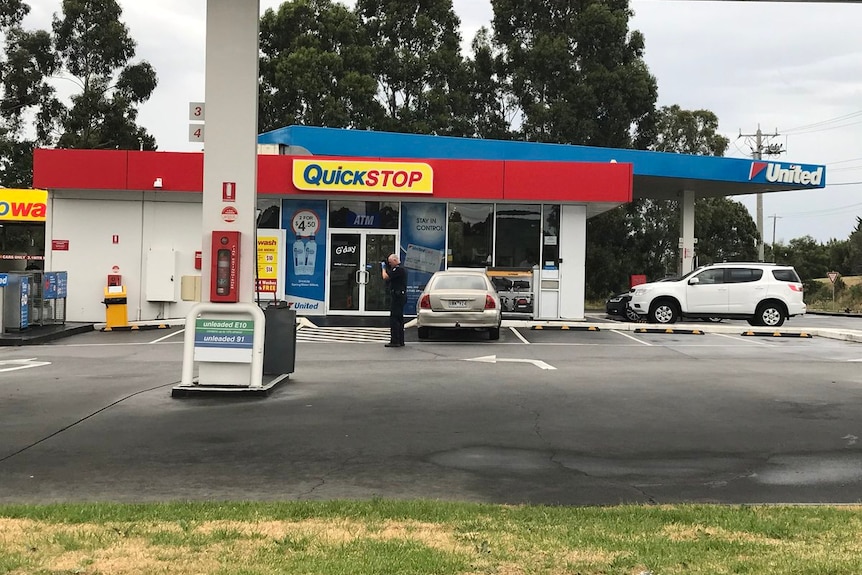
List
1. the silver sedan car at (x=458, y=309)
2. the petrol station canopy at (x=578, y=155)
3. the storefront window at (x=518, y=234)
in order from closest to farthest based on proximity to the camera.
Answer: the silver sedan car at (x=458, y=309) → the storefront window at (x=518, y=234) → the petrol station canopy at (x=578, y=155)

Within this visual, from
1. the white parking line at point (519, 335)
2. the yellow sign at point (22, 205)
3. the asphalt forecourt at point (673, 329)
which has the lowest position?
the white parking line at point (519, 335)

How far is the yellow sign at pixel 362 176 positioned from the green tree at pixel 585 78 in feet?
74.3

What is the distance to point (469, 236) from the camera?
2272 cm

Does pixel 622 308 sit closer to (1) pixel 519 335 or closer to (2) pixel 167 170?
(1) pixel 519 335

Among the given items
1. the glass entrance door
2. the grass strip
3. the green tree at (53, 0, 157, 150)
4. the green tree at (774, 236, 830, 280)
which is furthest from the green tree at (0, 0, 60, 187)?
the green tree at (774, 236, 830, 280)

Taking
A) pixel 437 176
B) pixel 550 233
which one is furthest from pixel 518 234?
pixel 437 176

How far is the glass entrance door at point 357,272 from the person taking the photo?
2252 cm

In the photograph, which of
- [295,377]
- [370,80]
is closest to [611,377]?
[295,377]

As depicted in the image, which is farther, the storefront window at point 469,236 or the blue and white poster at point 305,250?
the storefront window at point 469,236

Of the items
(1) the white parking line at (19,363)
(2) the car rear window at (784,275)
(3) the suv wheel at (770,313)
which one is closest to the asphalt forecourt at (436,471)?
(1) the white parking line at (19,363)

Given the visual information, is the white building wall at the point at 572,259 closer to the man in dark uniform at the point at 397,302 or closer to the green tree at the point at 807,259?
the man in dark uniform at the point at 397,302

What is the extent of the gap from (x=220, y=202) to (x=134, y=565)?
6.78 m

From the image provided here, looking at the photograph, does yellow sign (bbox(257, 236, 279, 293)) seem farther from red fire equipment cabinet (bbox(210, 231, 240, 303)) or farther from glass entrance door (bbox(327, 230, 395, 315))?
red fire equipment cabinet (bbox(210, 231, 240, 303))

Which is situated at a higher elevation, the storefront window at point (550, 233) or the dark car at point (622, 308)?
the storefront window at point (550, 233)
